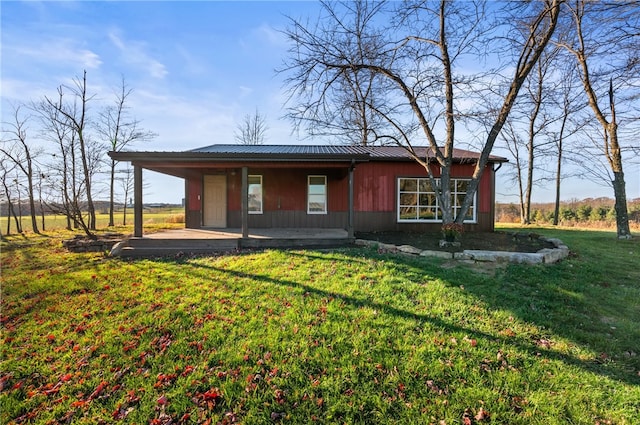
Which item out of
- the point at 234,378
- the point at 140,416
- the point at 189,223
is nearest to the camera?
the point at 140,416

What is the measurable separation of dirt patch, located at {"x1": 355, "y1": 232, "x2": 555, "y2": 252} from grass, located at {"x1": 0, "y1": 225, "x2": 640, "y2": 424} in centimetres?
171

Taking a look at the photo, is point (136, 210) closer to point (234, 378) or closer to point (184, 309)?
point (184, 309)

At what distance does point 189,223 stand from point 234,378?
9.06 metres

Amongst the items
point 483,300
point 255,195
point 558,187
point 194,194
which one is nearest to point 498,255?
point 483,300

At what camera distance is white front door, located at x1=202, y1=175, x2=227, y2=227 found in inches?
417

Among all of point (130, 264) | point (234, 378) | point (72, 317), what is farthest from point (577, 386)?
point (130, 264)

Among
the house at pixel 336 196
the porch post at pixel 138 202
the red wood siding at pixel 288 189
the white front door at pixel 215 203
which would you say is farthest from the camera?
the white front door at pixel 215 203

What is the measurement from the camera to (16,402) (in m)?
2.60

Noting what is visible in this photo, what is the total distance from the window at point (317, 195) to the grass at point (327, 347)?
522 centimetres

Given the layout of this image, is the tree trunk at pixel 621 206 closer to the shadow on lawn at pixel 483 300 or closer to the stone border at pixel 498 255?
the stone border at pixel 498 255

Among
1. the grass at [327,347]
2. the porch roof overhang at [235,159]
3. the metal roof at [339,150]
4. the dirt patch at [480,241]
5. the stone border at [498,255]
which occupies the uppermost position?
the metal roof at [339,150]

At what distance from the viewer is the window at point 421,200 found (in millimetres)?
10336

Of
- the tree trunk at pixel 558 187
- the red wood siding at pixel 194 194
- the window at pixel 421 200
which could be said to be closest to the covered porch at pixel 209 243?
the red wood siding at pixel 194 194

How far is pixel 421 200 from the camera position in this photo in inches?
408
